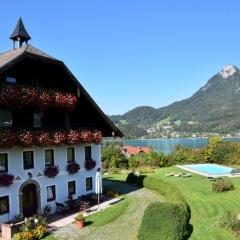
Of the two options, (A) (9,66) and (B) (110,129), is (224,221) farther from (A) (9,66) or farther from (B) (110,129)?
(A) (9,66)

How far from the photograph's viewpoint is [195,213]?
26.5 m

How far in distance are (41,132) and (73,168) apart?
184 inches

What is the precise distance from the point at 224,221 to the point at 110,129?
12992mm

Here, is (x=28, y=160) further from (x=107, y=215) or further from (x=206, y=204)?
(x=206, y=204)

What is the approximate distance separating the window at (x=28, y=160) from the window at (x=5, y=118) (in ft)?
7.66

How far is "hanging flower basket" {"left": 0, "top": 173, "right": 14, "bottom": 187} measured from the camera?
78.3ft

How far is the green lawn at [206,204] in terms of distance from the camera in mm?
22234

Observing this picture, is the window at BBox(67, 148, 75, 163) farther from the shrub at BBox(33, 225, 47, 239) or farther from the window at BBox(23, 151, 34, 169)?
the shrub at BBox(33, 225, 47, 239)

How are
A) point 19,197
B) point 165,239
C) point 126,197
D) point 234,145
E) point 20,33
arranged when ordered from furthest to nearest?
point 234,145 < point 126,197 < point 20,33 < point 19,197 < point 165,239

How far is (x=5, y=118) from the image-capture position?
24875mm

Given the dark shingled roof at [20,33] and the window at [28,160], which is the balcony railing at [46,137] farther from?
the dark shingled roof at [20,33]

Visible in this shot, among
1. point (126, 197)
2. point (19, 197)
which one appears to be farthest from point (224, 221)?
point (19, 197)

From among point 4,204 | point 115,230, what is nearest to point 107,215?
point 115,230

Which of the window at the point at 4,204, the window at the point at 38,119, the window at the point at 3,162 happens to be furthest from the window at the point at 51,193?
the window at the point at 38,119
